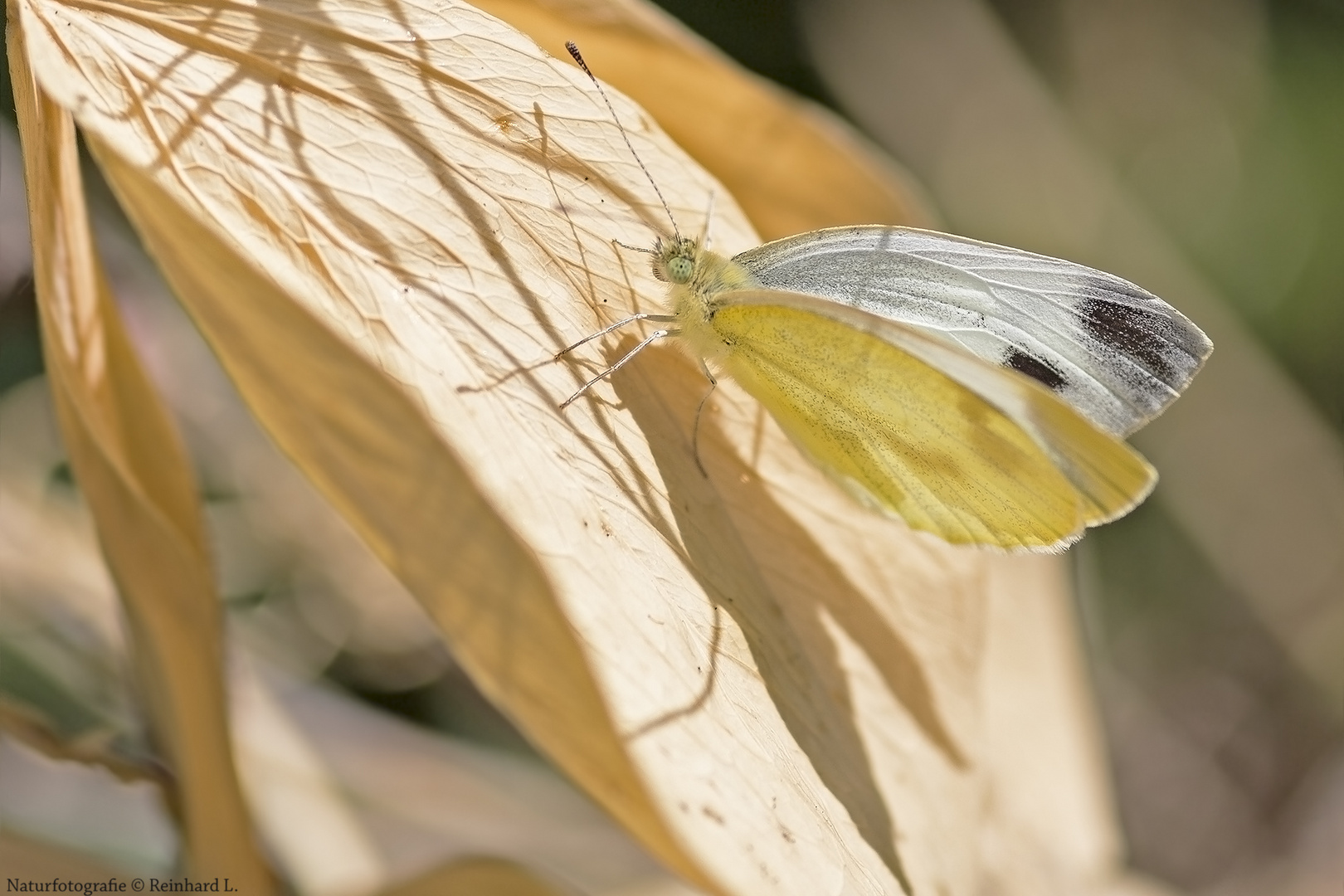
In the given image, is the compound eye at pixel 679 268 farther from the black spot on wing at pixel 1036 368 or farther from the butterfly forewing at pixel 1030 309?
the black spot on wing at pixel 1036 368

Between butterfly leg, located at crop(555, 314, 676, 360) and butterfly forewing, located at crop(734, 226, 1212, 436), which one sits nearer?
butterfly leg, located at crop(555, 314, 676, 360)

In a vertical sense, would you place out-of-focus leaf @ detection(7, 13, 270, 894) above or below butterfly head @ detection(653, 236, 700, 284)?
below

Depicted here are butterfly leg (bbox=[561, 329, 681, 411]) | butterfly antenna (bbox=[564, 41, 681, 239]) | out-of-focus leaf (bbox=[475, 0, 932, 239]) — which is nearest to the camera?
butterfly leg (bbox=[561, 329, 681, 411])

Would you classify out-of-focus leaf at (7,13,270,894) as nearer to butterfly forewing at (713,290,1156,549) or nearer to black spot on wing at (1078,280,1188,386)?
butterfly forewing at (713,290,1156,549)

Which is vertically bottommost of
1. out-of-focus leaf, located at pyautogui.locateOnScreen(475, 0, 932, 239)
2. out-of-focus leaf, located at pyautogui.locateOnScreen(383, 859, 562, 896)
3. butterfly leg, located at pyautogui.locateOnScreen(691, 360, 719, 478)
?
out-of-focus leaf, located at pyautogui.locateOnScreen(383, 859, 562, 896)

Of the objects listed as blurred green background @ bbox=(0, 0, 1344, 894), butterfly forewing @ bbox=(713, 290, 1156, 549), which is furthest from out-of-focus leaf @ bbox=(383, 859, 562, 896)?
blurred green background @ bbox=(0, 0, 1344, 894)

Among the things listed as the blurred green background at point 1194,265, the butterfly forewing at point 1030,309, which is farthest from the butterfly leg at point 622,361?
the blurred green background at point 1194,265

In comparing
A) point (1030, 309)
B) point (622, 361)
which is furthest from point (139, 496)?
point (1030, 309)
